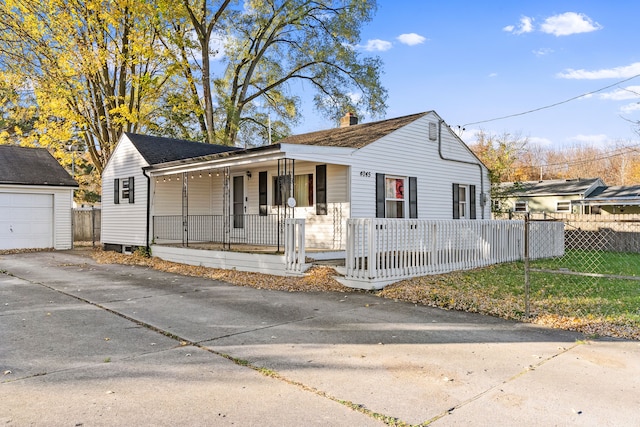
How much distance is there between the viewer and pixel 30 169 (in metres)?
18.0

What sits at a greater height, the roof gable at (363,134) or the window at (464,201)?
A: the roof gable at (363,134)

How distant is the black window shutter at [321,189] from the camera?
11.7 metres

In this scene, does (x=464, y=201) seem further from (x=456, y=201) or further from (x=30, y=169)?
(x=30, y=169)

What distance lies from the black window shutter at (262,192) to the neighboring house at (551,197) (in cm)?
1531

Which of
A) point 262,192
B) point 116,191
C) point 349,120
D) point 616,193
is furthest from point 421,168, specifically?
point 616,193

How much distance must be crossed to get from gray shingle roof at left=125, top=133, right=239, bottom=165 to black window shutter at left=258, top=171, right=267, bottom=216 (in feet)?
12.7

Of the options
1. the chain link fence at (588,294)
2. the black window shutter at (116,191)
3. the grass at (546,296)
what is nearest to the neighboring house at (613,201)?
the chain link fence at (588,294)

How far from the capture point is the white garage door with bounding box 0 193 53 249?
16.9m

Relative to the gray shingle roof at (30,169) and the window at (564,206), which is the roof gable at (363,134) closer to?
the gray shingle roof at (30,169)

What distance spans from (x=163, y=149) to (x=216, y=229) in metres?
3.76

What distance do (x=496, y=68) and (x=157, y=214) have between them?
17.0 m

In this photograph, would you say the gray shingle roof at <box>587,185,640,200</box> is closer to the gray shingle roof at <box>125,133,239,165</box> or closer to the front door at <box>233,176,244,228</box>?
the front door at <box>233,176,244,228</box>

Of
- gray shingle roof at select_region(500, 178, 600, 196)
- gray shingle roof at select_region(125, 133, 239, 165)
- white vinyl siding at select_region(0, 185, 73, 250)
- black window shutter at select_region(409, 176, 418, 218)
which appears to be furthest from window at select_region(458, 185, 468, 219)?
white vinyl siding at select_region(0, 185, 73, 250)

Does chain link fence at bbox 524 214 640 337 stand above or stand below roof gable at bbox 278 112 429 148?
below
